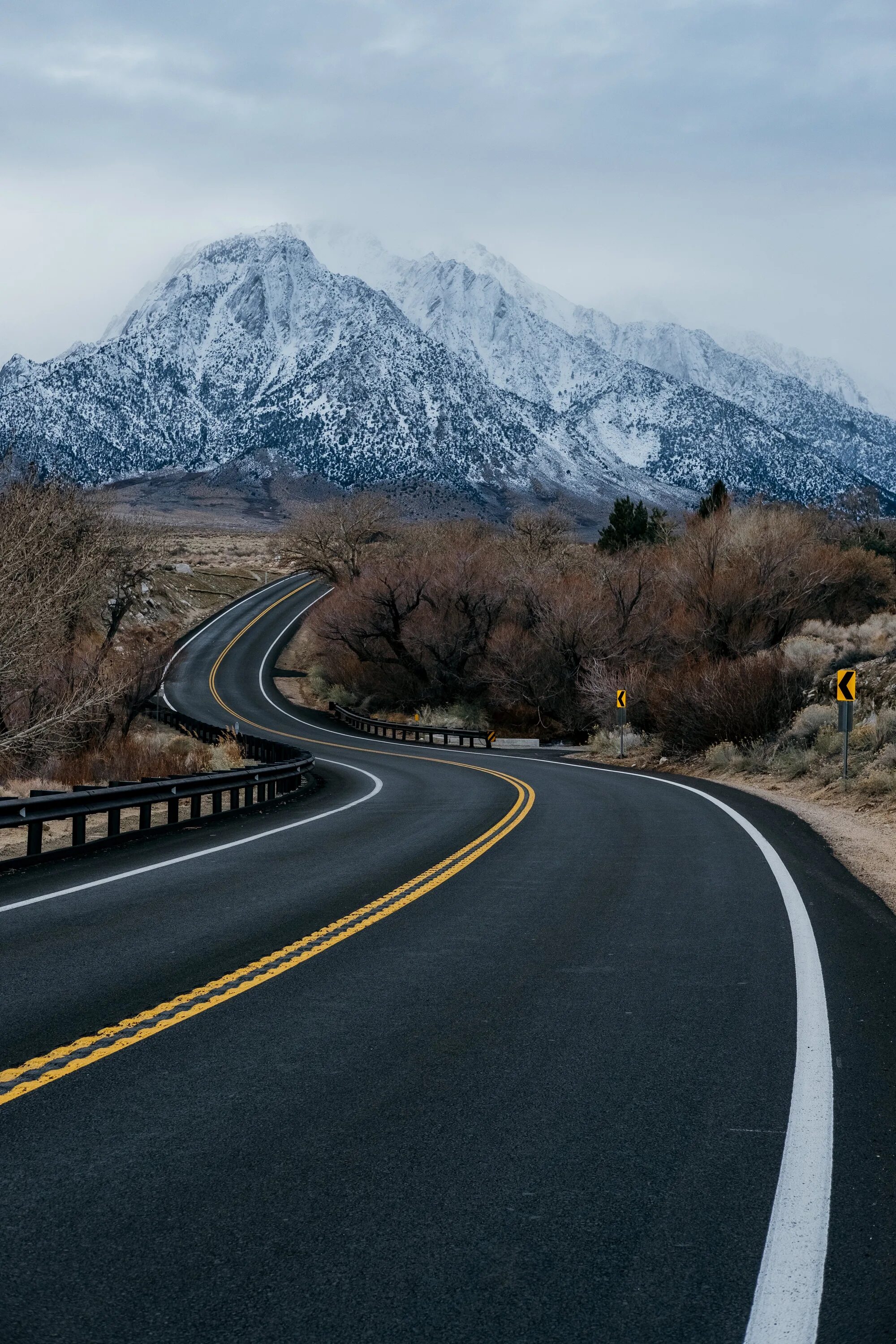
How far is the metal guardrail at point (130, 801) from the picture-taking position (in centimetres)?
1251

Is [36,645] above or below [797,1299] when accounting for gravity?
above

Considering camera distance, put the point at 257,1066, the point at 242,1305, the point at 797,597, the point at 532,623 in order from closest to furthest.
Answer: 1. the point at 242,1305
2. the point at 257,1066
3. the point at 797,597
4. the point at 532,623

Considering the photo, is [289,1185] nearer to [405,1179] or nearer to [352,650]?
[405,1179]

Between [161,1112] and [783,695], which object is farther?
[783,695]

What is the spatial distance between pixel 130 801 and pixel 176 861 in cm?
234

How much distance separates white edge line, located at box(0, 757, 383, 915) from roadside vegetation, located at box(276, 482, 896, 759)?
1459 centimetres

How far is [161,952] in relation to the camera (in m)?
7.83

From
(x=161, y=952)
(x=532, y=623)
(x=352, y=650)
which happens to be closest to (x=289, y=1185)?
(x=161, y=952)

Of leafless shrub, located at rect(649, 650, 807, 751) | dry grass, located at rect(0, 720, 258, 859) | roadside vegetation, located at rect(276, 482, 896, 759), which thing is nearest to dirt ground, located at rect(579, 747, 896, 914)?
leafless shrub, located at rect(649, 650, 807, 751)

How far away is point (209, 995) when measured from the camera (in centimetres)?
666

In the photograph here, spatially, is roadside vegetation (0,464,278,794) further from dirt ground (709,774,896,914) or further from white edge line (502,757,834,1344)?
white edge line (502,757,834,1344)

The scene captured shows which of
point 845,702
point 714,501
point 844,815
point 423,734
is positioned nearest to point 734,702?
point 845,702

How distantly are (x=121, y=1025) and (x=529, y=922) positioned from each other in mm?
3738

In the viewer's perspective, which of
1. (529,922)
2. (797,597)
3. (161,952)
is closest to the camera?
(161,952)
